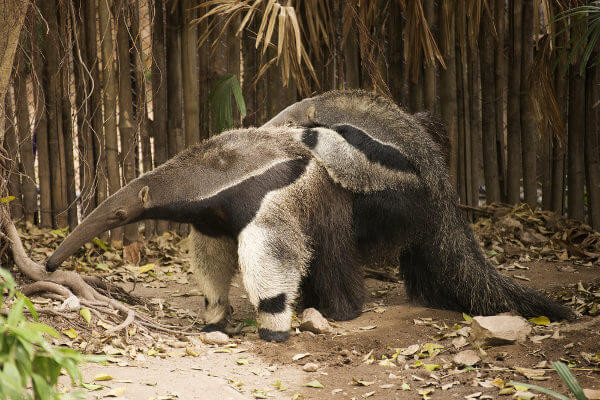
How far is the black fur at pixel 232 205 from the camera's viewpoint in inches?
160

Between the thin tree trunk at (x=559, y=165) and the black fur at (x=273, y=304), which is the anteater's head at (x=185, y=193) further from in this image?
the thin tree trunk at (x=559, y=165)

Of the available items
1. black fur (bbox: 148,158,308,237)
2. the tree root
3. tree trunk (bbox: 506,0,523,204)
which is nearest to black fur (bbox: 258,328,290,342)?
the tree root

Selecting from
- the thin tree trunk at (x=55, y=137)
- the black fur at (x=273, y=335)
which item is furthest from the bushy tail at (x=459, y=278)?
the thin tree trunk at (x=55, y=137)

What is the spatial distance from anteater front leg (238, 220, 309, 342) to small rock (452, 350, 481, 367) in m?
1.20

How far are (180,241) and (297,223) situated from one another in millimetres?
Answer: 2837

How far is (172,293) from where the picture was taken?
554cm

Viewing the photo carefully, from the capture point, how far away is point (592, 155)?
22.1 ft

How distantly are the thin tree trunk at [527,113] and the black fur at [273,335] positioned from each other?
396 cm

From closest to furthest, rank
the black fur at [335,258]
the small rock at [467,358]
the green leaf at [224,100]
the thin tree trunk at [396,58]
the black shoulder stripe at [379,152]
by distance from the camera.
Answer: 1. the small rock at [467,358]
2. the black fur at [335,258]
3. the black shoulder stripe at [379,152]
4. the green leaf at [224,100]
5. the thin tree trunk at [396,58]

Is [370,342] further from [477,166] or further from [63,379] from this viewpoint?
[477,166]

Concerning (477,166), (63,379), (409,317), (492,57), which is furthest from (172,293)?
(492,57)

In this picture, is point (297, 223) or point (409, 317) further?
point (409, 317)

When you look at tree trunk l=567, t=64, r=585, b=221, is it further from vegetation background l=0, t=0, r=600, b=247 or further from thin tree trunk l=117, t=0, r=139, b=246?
thin tree trunk l=117, t=0, r=139, b=246

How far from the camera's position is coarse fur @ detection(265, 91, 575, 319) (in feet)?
15.0
